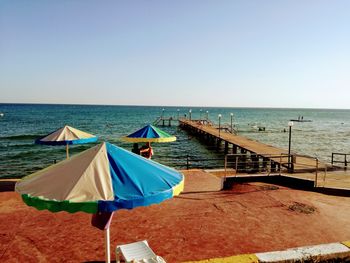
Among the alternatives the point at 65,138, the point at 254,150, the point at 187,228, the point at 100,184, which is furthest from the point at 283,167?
the point at 100,184

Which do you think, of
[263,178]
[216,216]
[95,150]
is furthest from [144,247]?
[263,178]

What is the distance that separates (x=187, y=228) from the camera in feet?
23.6

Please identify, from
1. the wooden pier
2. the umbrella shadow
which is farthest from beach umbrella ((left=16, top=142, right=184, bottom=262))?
the wooden pier

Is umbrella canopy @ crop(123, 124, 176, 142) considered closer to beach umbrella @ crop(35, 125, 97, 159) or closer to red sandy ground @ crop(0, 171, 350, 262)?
beach umbrella @ crop(35, 125, 97, 159)

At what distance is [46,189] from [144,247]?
2416mm

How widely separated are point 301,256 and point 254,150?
66.4 ft

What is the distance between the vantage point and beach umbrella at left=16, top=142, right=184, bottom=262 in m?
3.22

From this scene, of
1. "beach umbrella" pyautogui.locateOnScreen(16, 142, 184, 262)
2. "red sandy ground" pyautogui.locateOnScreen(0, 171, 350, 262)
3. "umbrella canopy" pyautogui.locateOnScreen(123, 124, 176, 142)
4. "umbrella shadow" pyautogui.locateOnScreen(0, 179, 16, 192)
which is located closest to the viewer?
"beach umbrella" pyautogui.locateOnScreen(16, 142, 184, 262)

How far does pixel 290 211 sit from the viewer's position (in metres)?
8.52

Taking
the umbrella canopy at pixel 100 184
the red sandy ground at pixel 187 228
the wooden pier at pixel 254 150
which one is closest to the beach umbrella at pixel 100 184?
the umbrella canopy at pixel 100 184

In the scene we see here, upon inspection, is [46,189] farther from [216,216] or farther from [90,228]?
[216,216]

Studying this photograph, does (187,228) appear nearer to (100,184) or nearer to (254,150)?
(100,184)

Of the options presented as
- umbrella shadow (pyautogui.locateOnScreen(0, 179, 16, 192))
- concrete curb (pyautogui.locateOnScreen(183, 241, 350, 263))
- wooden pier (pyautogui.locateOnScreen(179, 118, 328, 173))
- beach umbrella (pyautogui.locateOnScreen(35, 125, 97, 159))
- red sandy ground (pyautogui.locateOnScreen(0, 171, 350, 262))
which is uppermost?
beach umbrella (pyautogui.locateOnScreen(35, 125, 97, 159))

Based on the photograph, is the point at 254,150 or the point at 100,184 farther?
the point at 254,150
